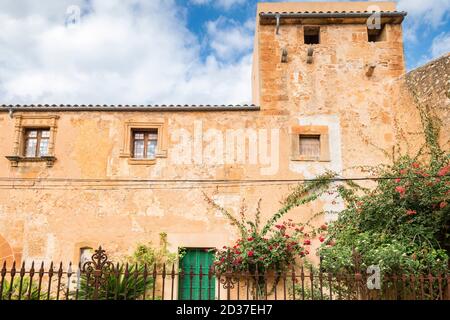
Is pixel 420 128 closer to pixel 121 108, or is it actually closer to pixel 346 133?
pixel 346 133

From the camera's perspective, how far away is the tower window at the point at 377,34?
13505mm

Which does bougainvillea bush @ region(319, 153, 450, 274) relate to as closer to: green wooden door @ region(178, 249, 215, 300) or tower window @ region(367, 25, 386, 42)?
green wooden door @ region(178, 249, 215, 300)

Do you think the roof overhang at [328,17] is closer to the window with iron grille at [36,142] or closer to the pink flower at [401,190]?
the pink flower at [401,190]

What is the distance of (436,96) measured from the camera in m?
11.2

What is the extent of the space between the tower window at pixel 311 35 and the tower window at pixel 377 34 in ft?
4.74

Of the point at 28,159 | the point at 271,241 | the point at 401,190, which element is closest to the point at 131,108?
the point at 28,159

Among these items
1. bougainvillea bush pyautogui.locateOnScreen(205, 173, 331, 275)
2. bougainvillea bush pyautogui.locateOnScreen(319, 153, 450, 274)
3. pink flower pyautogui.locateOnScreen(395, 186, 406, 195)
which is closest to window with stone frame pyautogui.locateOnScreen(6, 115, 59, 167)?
bougainvillea bush pyautogui.locateOnScreen(205, 173, 331, 275)

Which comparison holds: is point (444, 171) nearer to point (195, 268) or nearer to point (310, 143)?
point (310, 143)

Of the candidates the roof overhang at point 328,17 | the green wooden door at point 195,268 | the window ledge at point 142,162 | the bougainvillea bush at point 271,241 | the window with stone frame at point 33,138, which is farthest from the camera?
the roof overhang at point 328,17

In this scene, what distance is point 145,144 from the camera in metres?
12.3

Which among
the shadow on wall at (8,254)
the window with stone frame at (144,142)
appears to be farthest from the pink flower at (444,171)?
the shadow on wall at (8,254)

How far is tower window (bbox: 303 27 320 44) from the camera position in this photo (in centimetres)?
1353

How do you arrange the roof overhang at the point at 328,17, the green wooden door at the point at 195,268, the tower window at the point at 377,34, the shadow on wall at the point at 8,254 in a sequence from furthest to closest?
the tower window at the point at 377,34 < the roof overhang at the point at 328,17 < the shadow on wall at the point at 8,254 < the green wooden door at the point at 195,268

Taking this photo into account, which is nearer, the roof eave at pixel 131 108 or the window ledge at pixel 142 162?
the window ledge at pixel 142 162
